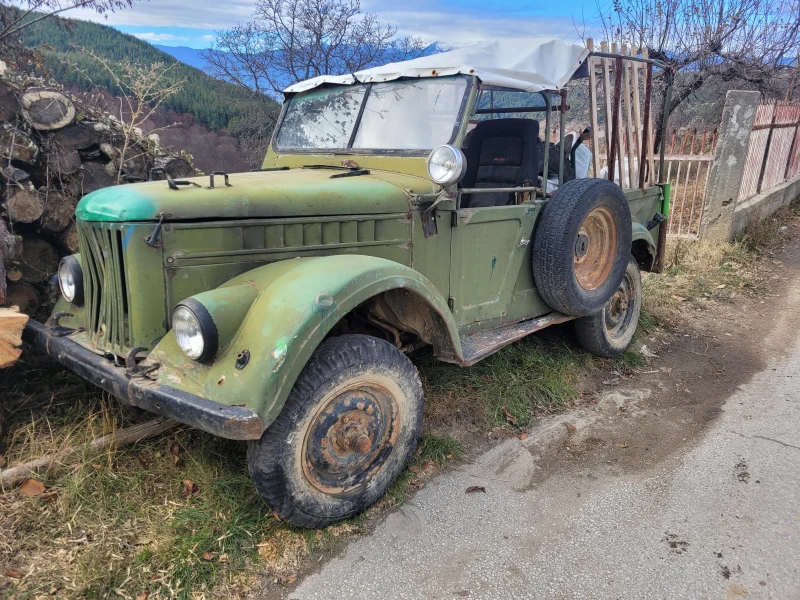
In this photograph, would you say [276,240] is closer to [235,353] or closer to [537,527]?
Answer: [235,353]

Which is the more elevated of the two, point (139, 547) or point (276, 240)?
point (276, 240)

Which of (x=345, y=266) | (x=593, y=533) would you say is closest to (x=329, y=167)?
(x=345, y=266)

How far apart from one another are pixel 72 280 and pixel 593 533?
9.38ft

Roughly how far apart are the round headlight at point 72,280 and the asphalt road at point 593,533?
1.85 m

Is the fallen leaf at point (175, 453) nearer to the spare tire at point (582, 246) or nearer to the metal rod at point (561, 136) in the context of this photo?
the spare tire at point (582, 246)

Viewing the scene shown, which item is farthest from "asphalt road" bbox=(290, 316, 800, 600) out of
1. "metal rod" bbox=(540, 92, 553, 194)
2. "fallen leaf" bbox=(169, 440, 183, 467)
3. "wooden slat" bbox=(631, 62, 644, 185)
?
"wooden slat" bbox=(631, 62, 644, 185)

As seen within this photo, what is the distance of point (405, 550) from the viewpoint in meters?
2.66

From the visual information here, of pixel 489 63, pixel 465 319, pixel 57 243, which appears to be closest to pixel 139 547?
pixel 465 319

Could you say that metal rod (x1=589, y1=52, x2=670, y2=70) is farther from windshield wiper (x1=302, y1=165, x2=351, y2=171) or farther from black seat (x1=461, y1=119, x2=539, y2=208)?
windshield wiper (x1=302, y1=165, x2=351, y2=171)

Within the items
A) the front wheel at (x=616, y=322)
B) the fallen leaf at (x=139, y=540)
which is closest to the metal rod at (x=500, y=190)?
the front wheel at (x=616, y=322)

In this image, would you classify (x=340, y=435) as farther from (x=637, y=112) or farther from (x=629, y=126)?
(x=637, y=112)

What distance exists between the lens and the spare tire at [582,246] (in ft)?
12.6

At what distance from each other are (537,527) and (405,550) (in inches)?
25.5

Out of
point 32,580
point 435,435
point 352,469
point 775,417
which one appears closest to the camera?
point 32,580
